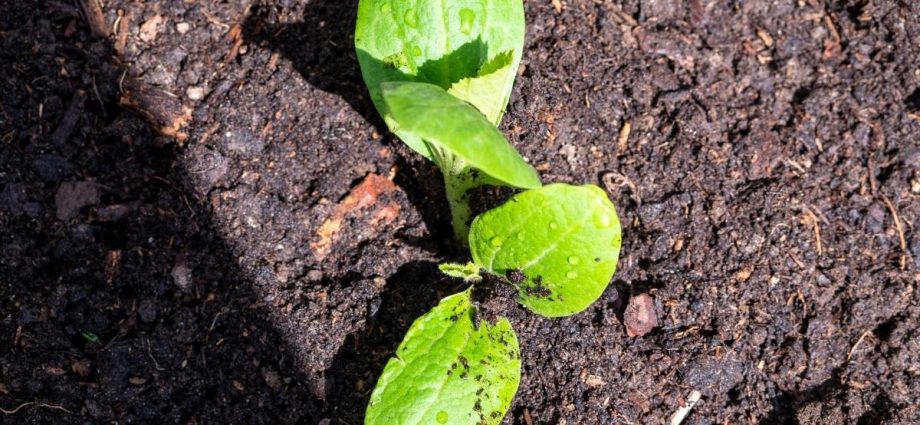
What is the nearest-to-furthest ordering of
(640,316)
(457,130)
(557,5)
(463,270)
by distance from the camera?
(457,130)
(463,270)
(640,316)
(557,5)

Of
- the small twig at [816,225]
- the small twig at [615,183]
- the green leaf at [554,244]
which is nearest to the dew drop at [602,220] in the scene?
the green leaf at [554,244]

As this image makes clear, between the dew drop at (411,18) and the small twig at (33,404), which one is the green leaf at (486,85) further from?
the small twig at (33,404)

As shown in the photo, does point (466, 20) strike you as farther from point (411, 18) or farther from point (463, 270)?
point (463, 270)

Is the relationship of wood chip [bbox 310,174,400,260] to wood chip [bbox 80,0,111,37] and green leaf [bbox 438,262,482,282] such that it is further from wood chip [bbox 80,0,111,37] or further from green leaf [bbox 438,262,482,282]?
wood chip [bbox 80,0,111,37]

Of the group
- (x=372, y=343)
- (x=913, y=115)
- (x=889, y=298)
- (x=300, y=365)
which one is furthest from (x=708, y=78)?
(x=300, y=365)

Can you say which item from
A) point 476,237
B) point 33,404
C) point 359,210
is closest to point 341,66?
point 359,210

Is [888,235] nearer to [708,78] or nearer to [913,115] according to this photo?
[913,115]
